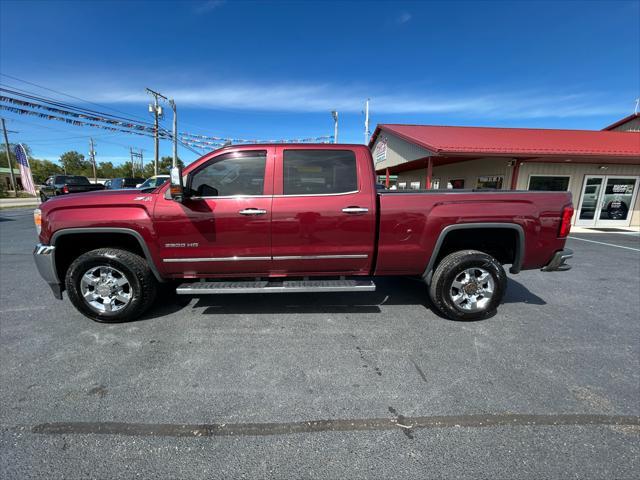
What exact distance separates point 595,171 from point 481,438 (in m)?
15.1

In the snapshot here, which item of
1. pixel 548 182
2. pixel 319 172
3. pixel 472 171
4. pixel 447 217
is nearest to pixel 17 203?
pixel 319 172

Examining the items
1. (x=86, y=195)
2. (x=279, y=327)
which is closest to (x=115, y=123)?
(x=86, y=195)

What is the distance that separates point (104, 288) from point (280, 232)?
2155mm

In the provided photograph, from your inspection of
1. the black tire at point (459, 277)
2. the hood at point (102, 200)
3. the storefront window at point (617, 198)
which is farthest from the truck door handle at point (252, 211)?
the storefront window at point (617, 198)

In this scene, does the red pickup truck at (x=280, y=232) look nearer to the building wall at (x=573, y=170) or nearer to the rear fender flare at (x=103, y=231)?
the rear fender flare at (x=103, y=231)

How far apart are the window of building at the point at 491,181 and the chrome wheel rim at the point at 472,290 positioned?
35.5 ft

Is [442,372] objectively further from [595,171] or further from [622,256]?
[595,171]

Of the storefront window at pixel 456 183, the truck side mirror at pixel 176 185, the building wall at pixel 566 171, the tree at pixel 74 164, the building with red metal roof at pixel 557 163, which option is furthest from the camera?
the tree at pixel 74 164

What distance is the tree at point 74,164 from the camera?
79.2 m

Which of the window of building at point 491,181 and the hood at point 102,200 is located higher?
the window of building at point 491,181

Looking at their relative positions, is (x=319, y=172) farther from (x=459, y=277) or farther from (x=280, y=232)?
(x=459, y=277)

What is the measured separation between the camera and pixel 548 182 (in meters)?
12.4

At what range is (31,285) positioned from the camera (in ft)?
15.1

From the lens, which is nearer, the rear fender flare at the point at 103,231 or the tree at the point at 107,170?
the rear fender flare at the point at 103,231
